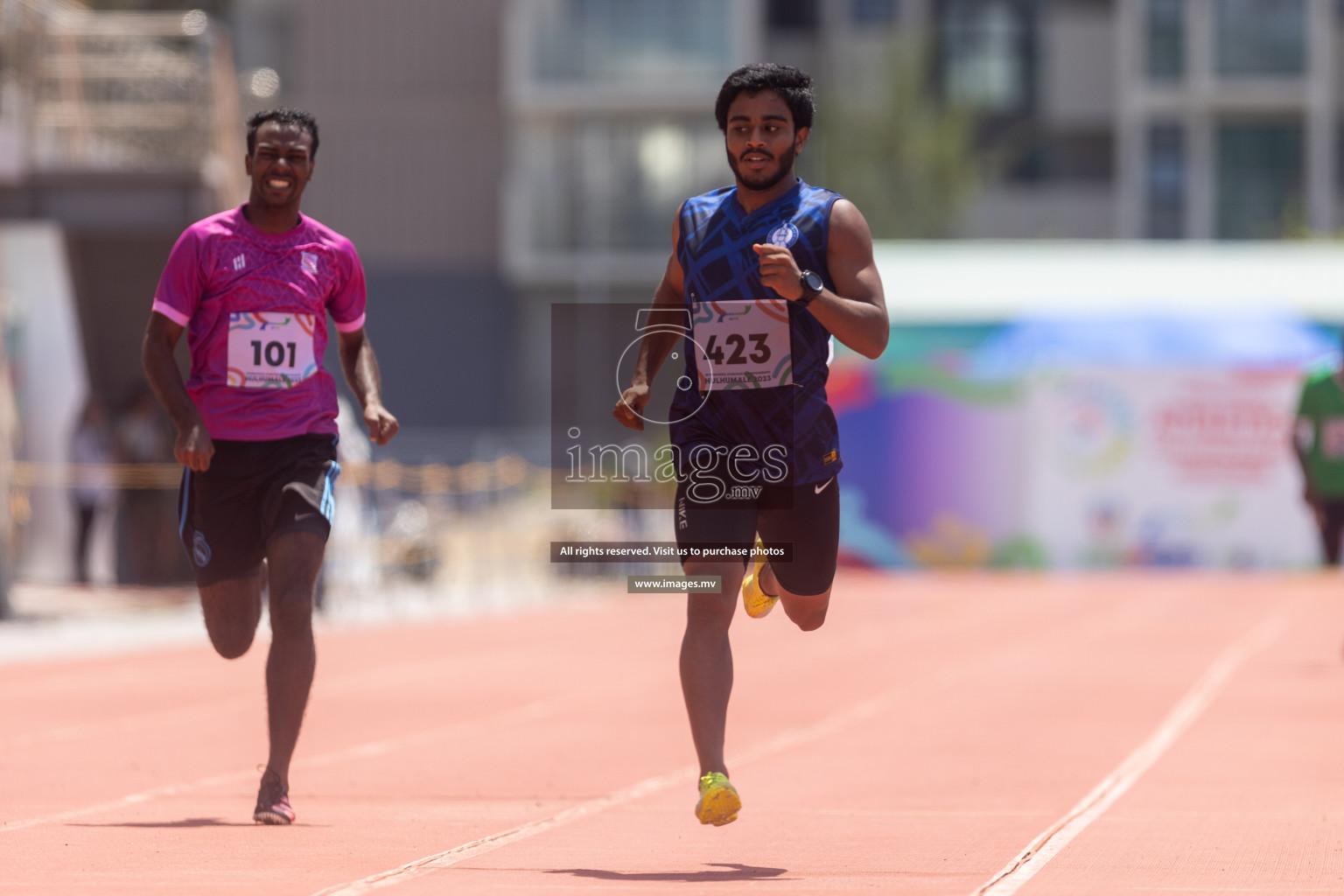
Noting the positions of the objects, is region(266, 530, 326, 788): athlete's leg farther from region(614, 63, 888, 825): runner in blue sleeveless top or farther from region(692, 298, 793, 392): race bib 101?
region(692, 298, 793, 392): race bib 101

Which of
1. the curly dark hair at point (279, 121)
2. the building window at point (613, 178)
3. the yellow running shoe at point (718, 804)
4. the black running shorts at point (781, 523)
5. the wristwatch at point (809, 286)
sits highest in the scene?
the building window at point (613, 178)

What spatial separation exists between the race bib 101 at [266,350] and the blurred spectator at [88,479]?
1444 centimetres

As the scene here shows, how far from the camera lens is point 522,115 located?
43.1m

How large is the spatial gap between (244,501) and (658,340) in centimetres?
153

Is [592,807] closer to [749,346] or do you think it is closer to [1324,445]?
[749,346]

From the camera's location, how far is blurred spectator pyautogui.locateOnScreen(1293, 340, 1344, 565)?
14.5 m

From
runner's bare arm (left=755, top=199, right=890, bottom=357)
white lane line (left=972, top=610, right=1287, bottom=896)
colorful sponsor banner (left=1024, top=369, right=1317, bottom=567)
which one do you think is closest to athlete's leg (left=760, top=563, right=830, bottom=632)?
runner's bare arm (left=755, top=199, right=890, bottom=357)

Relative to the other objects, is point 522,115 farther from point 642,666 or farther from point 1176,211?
point 642,666

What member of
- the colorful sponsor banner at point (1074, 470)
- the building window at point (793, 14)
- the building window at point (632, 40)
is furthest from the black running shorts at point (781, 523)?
the building window at point (793, 14)

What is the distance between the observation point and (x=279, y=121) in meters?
7.03

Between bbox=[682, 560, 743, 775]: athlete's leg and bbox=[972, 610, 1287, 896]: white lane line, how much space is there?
0.88 meters

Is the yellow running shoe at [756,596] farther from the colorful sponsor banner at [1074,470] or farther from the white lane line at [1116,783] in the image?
the colorful sponsor banner at [1074,470]

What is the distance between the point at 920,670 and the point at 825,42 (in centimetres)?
3499

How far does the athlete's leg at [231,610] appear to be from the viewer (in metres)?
7.02
